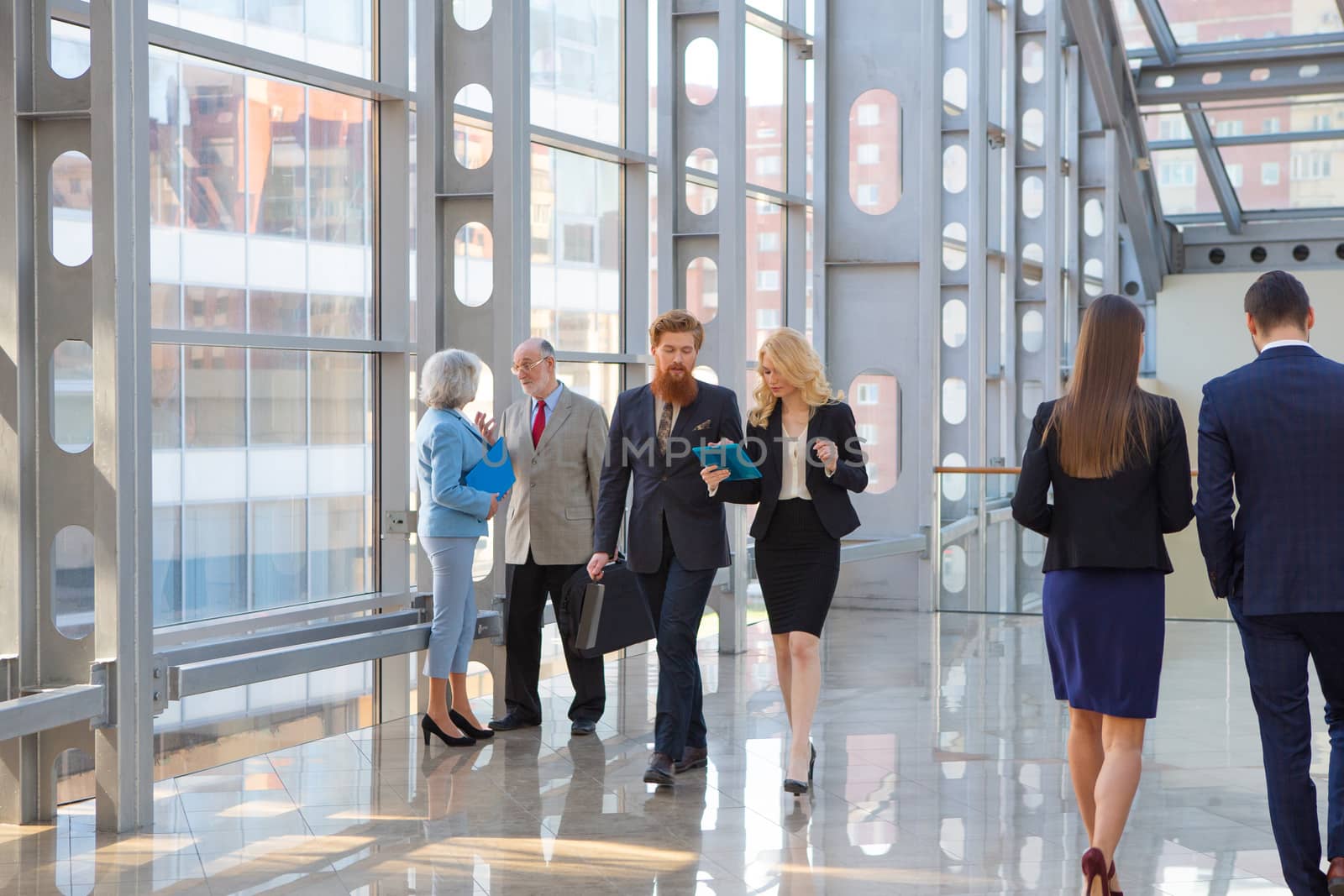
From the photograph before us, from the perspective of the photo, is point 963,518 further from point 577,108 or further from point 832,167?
point 577,108

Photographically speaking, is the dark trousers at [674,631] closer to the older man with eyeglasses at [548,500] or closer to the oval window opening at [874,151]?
the older man with eyeglasses at [548,500]

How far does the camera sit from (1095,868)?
11.2 ft

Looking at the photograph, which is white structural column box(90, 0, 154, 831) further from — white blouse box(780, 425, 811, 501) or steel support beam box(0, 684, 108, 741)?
white blouse box(780, 425, 811, 501)

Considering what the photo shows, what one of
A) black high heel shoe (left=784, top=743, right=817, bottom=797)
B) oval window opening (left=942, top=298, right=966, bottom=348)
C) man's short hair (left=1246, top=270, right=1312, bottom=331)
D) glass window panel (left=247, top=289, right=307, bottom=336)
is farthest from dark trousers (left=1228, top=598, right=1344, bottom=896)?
oval window opening (left=942, top=298, right=966, bottom=348)

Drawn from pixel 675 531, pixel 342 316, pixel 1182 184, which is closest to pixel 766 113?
pixel 342 316

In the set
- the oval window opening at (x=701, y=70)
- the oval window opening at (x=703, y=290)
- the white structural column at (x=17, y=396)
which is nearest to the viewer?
the white structural column at (x=17, y=396)

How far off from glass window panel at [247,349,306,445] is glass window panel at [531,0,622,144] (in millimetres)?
2129

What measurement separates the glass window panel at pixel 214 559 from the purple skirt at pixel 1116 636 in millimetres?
3148

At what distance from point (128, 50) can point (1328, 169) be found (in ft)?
56.6

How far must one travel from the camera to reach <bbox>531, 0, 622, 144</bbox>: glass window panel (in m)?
7.35

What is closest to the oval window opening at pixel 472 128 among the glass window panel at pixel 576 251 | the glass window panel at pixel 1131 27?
the glass window panel at pixel 576 251

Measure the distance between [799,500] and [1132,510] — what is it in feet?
4.28

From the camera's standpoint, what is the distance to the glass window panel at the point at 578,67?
7348 millimetres

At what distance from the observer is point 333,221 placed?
596 centimetres
